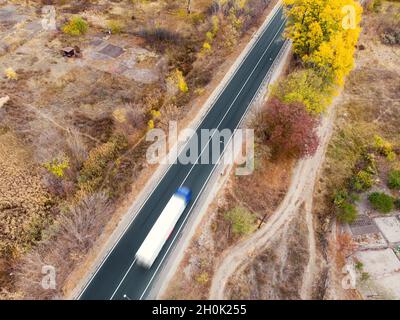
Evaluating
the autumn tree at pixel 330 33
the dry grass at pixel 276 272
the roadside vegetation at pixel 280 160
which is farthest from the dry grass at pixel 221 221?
the autumn tree at pixel 330 33

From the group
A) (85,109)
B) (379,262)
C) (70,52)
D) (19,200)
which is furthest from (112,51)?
(379,262)

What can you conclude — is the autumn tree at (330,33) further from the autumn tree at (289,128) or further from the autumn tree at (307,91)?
the autumn tree at (289,128)

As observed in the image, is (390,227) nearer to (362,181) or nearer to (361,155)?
(362,181)

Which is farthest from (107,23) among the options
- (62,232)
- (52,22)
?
(62,232)

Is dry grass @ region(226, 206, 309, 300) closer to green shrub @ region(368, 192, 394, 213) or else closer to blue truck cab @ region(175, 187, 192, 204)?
blue truck cab @ region(175, 187, 192, 204)

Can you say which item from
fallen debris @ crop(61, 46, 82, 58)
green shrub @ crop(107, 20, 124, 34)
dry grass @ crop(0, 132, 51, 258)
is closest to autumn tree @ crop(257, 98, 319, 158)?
dry grass @ crop(0, 132, 51, 258)

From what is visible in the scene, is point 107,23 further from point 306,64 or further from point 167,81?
point 306,64
